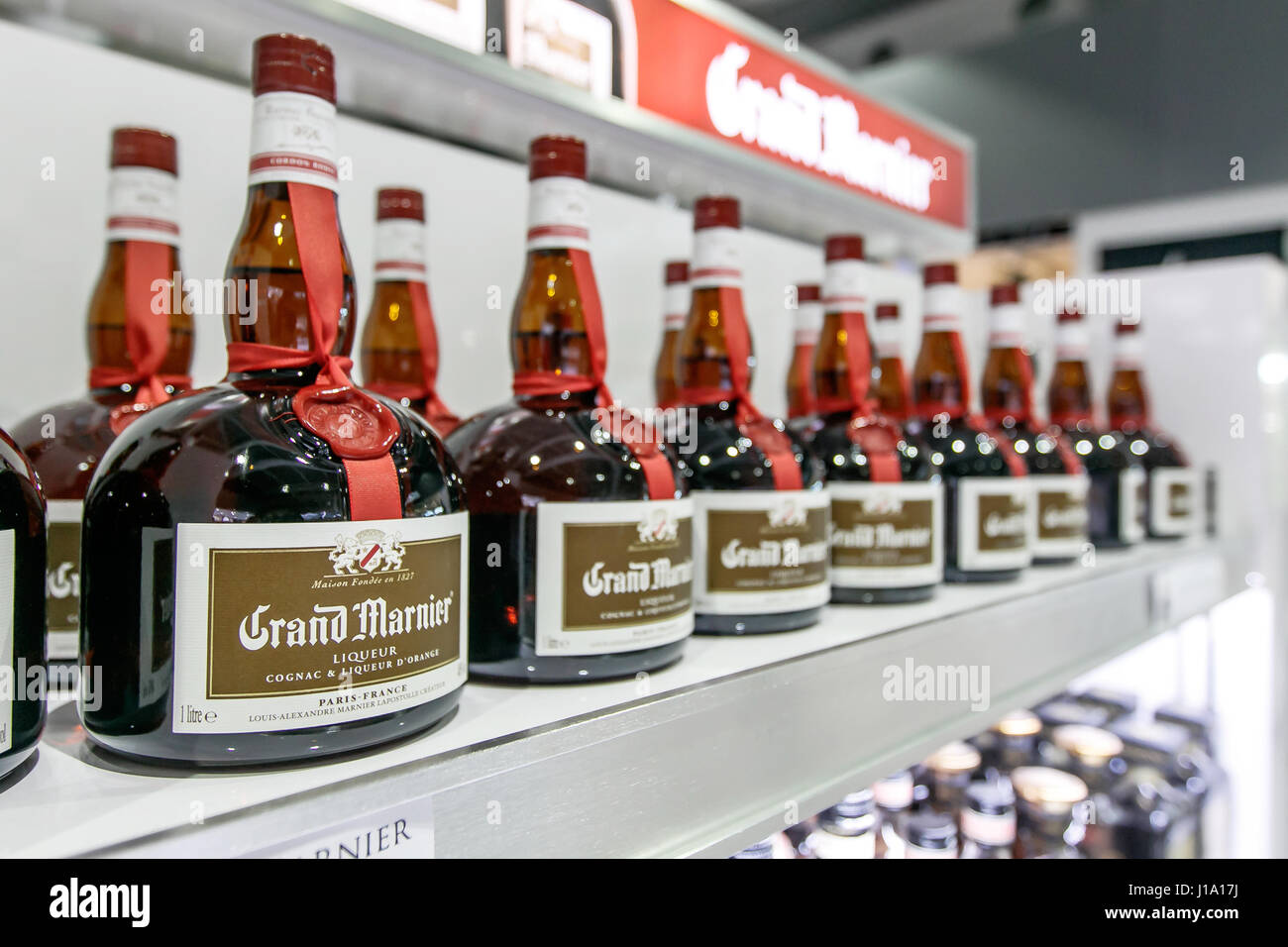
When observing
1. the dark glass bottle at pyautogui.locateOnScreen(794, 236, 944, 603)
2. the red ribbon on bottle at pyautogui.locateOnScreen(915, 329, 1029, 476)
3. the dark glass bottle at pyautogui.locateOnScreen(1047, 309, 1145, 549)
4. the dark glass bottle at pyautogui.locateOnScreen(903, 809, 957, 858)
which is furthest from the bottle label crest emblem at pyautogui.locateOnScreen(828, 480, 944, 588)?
the dark glass bottle at pyautogui.locateOnScreen(1047, 309, 1145, 549)

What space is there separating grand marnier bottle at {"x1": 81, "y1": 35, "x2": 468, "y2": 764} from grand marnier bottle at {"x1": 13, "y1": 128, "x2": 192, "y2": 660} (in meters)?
0.17

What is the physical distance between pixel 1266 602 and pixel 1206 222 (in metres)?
2.39

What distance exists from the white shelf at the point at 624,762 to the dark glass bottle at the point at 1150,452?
0.75m

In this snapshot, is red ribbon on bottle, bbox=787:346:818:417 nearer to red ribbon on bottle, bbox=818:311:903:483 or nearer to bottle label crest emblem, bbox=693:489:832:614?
red ribbon on bottle, bbox=818:311:903:483

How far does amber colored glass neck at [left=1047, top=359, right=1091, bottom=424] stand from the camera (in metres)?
1.65

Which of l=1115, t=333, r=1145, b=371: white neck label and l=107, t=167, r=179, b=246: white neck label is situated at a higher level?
l=1115, t=333, r=1145, b=371: white neck label

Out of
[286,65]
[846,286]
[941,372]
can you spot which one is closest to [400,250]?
[286,65]

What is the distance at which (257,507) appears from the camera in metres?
0.48

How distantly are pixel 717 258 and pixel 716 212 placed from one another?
0.04 m

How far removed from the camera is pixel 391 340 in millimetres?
828

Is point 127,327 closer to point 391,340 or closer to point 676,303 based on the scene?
point 391,340

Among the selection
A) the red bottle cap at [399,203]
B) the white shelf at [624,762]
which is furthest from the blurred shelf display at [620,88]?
the white shelf at [624,762]
